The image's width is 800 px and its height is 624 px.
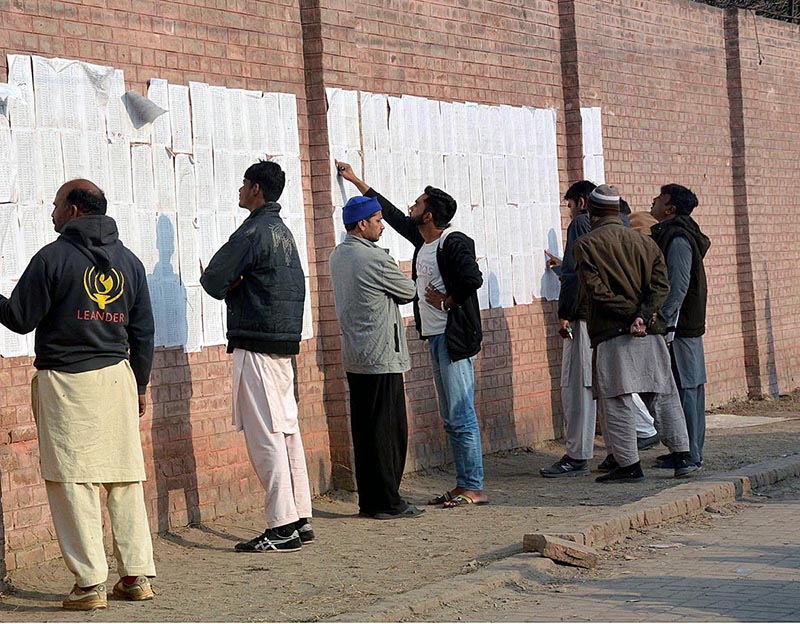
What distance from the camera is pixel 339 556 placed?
24.7ft

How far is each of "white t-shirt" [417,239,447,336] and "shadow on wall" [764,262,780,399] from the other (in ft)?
25.4

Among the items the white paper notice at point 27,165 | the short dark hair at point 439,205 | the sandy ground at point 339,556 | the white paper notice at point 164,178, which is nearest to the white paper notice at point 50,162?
the white paper notice at point 27,165

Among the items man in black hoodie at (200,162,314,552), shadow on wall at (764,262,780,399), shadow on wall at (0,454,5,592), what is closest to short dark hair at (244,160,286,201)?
man in black hoodie at (200,162,314,552)

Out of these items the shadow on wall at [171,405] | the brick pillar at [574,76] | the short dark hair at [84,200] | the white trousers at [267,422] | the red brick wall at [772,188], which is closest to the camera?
the short dark hair at [84,200]

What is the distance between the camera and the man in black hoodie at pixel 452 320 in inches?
348

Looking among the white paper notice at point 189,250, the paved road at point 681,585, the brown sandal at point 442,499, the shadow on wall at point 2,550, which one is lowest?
the paved road at point 681,585

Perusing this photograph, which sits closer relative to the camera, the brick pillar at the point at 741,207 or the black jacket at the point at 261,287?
the black jacket at the point at 261,287

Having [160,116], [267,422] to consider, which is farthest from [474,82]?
[267,422]

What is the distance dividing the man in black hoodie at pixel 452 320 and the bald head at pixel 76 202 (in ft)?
9.43

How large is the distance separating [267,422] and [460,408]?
1.70m

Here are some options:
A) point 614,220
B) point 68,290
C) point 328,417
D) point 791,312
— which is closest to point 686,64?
point 791,312

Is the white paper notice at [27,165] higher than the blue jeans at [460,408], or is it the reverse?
the white paper notice at [27,165]

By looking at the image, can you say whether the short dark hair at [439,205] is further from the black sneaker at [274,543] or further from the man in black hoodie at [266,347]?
the black sneaker at [274,543]

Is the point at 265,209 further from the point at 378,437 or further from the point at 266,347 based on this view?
the point at 378,437
